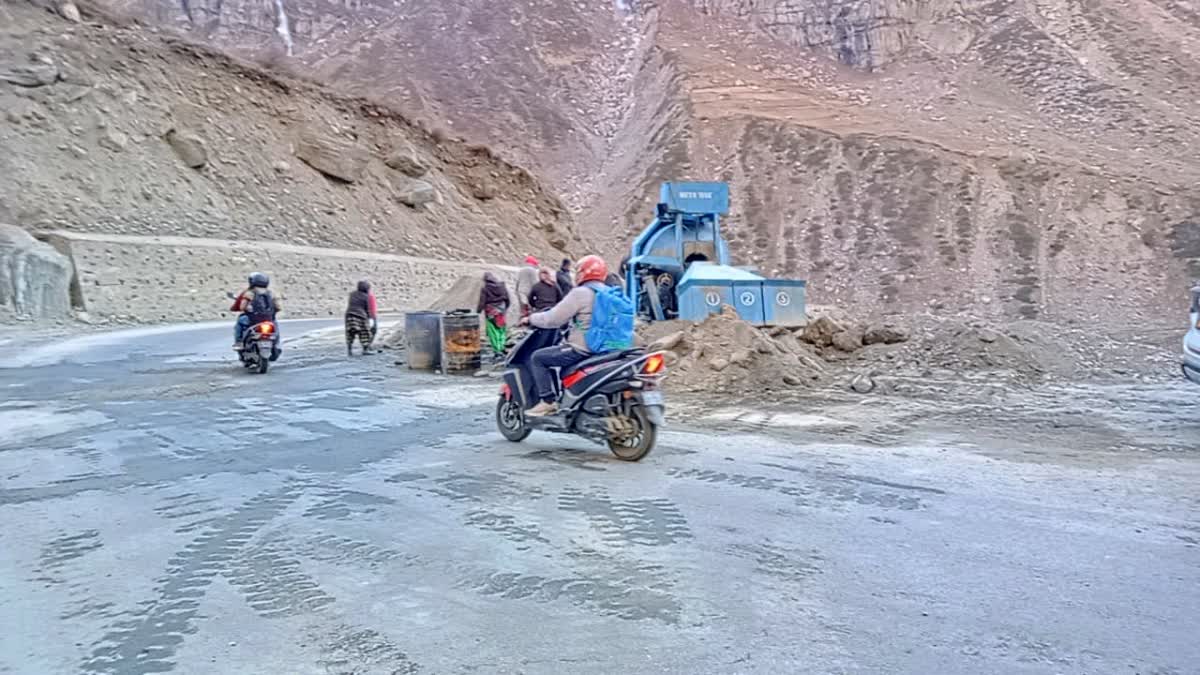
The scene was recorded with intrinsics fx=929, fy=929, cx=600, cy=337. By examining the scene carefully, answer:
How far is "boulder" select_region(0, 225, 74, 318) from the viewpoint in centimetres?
2255

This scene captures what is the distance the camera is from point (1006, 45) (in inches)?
2259

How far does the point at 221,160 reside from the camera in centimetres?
3453

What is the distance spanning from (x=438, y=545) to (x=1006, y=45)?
61.5m

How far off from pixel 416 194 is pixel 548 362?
109 ft

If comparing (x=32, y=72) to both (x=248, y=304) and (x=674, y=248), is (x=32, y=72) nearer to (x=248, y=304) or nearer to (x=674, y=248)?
(x=248, y=304)

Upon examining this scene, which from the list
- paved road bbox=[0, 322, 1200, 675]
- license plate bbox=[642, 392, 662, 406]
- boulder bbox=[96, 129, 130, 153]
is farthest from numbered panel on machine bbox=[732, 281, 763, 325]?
boulder bbox=[96, 129, 130, 153]

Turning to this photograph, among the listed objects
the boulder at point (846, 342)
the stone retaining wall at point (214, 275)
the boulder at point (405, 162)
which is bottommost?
the boulder at point (846, 342)

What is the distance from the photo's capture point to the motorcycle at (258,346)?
44.8ft

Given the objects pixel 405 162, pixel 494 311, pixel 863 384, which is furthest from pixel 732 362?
pixel 405 162

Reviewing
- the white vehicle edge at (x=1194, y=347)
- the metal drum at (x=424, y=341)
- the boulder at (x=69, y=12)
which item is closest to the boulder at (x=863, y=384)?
the white vehicle edge at (x=1194, y=347)

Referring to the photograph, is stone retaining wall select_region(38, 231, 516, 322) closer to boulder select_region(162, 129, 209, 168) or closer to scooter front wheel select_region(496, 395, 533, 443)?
boulder select_region(162, 129, 209, 168)

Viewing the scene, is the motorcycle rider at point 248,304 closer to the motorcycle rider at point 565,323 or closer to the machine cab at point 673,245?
the machine cab at point 673,245

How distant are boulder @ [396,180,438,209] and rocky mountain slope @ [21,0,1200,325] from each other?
9337 mm

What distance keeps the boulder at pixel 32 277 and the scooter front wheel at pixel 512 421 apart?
1928cm
